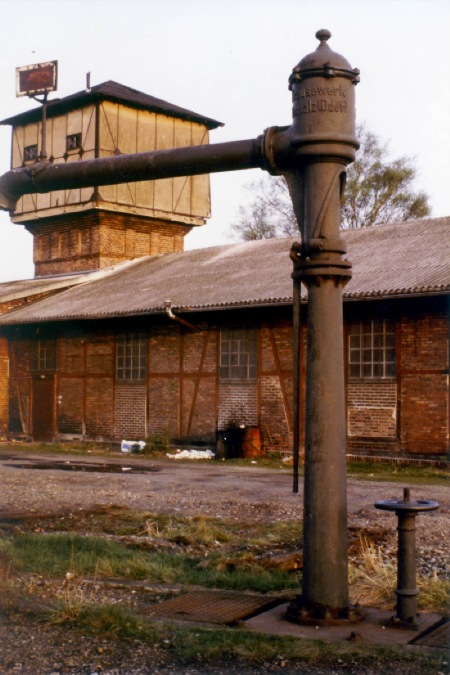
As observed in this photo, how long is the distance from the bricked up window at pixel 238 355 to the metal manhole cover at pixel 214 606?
13.1 meters

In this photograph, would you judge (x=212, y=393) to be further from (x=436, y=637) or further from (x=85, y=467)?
(x=436, y=637)

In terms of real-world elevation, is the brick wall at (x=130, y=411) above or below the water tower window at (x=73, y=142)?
below

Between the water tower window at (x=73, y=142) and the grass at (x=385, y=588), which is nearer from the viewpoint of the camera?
the grass at (x=385, y=588)

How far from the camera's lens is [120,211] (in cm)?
2834

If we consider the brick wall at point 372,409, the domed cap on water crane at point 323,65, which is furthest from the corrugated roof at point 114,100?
the domed cap on water crane at point 323,65

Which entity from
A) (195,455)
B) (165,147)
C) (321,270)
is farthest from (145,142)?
(321,270)

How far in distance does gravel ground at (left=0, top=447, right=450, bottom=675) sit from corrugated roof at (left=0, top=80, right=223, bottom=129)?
45.4ft

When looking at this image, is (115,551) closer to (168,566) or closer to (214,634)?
(168,566)

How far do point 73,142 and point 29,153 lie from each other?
241 cm

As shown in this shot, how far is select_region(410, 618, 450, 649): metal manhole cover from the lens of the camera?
446 centimetres

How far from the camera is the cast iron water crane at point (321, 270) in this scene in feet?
15.8

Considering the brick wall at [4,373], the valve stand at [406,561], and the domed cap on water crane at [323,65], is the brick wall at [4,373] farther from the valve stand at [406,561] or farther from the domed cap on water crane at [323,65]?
the valve stand at [406,561]

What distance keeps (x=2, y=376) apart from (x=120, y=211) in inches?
272

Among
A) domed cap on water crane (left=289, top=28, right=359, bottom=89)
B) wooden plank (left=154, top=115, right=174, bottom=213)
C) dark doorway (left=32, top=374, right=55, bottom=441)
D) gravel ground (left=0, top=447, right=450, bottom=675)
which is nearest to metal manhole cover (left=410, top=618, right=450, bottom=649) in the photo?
gravel ground (left=0, top=447, right=450, bottom=675)
